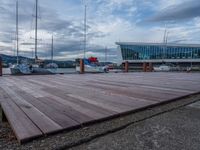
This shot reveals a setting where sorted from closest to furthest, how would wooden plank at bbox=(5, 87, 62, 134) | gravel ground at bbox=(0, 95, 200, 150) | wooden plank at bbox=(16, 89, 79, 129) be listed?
gravel ground at bbox=(0, 95, 200, 150) < wooden plank at bbox=(5, 87, 62, 134) < wooden plank at bbox=(16, 89, 79, 129)

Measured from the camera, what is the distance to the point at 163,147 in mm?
1446

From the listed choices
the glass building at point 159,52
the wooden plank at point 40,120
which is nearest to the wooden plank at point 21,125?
the wooden plank at point 40,120

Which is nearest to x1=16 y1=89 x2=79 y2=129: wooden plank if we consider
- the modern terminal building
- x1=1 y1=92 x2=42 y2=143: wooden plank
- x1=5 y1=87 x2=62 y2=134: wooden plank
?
x1=5 y1=87 x2=62 y2=134: wooden plank

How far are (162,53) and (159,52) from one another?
0.79 metres

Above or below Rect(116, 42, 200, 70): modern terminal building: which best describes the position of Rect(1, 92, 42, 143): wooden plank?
below

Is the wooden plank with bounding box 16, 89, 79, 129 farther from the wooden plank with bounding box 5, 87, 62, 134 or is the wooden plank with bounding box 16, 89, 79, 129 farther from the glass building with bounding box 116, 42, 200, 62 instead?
the glass building with bounding box 116, 42, 200, 62

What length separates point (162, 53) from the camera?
40.9 meters

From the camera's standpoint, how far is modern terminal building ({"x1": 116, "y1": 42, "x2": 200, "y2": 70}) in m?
38.0

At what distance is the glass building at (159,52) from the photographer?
125ft

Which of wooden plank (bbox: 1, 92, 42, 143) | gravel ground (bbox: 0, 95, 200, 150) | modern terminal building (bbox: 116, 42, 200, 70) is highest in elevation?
modern terminal building (bbox: 116, 42, 200, 70)

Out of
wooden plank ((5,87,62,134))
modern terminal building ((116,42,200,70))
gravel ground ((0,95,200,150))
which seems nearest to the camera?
gravel ground ((0,95,200,150))

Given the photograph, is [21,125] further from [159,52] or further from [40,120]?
[159,52]

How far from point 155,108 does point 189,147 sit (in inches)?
45.0

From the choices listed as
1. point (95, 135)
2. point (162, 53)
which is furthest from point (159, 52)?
point (95, 135)
